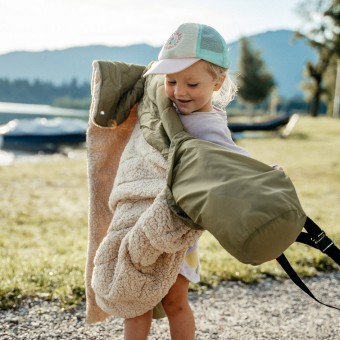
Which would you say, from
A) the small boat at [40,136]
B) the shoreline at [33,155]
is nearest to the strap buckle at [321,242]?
the shoreline at [33,155]

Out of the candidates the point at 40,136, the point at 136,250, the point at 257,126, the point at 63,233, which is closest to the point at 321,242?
the point at 136,250

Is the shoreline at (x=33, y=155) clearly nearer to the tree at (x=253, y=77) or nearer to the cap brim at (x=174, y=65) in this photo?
the cap brim at (x=174, y=65)

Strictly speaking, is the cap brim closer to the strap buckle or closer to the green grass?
the strap buckle

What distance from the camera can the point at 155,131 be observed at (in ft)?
8.15

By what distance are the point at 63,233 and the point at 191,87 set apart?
5.06 m

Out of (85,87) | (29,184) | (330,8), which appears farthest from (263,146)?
(85,87)

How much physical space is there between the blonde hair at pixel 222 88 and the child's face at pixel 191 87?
3 cm

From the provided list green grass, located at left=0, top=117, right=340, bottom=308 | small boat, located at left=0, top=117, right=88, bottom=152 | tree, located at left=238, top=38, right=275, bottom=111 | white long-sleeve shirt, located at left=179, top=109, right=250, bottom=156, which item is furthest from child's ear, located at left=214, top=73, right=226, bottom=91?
tree, located at left=238, top=38, right=275, bottom=111

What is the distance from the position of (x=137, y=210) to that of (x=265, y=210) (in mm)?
843

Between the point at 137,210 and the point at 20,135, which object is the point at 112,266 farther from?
the point at 20,135

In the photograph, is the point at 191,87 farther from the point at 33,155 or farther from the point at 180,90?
the point at 33,155

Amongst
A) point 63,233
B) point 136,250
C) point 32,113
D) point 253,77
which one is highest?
point 136,250

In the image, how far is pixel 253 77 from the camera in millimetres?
62219

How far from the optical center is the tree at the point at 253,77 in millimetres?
62438
